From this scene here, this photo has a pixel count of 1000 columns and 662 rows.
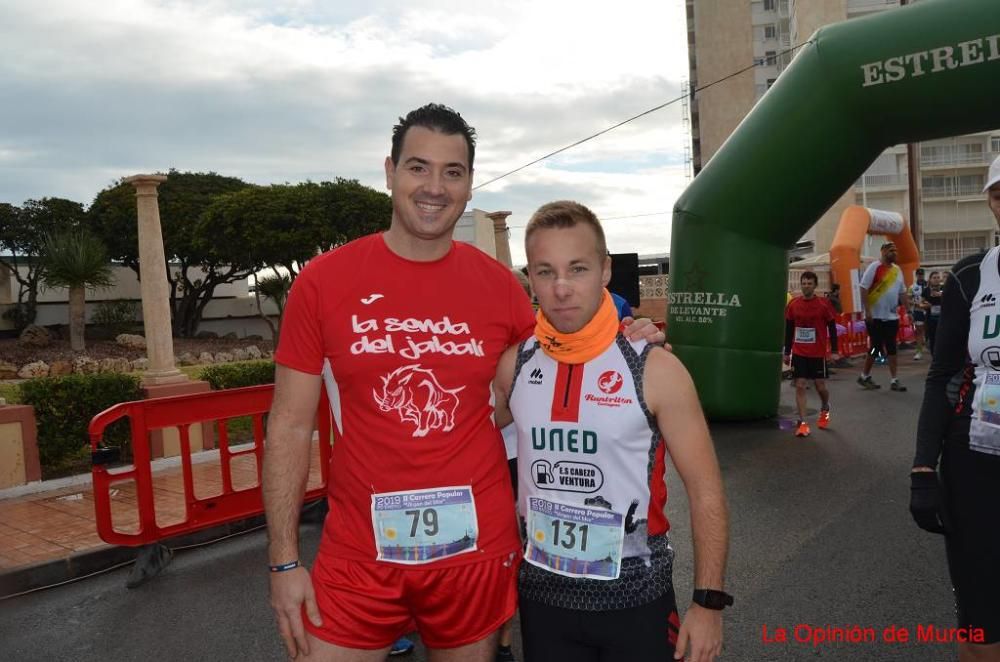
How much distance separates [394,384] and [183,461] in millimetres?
3956

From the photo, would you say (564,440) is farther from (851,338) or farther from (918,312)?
(918,312)

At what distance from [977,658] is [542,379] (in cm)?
161

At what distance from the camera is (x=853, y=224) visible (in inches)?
675

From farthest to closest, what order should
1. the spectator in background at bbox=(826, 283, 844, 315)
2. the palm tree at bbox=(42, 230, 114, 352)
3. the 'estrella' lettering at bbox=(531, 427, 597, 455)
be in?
the palm tree at bbox=(42, 230, 114, 352)
the spectator in background at bbox=(826, 283, 844, 315)
the 'estrella' lettering at bbox=(531, 427, 597, 455)

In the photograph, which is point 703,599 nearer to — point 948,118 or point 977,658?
point 977,658

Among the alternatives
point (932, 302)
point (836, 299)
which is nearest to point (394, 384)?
point (932, 302)

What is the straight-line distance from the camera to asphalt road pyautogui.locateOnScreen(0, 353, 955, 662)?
3916 mm

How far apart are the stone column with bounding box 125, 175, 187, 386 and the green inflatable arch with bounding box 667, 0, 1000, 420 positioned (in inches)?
237

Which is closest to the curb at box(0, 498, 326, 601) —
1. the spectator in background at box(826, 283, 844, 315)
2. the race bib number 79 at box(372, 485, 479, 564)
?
the race bib number 79 at box(372, 485, 479, 564)

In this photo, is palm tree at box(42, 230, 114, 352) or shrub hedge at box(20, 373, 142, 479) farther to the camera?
palm tree at box(42, 230, 114, 352)

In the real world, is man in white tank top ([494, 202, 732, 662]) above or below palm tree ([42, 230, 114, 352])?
below

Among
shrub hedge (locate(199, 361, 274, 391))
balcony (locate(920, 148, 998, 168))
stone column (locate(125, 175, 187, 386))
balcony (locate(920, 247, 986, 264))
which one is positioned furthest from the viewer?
balcony (locate(920, 247, 986, 264))

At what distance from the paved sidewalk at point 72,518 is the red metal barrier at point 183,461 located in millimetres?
362

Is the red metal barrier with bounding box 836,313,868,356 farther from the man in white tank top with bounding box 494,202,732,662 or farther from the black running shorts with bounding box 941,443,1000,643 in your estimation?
the man in white tank top with bounding box 494,202,732,662
